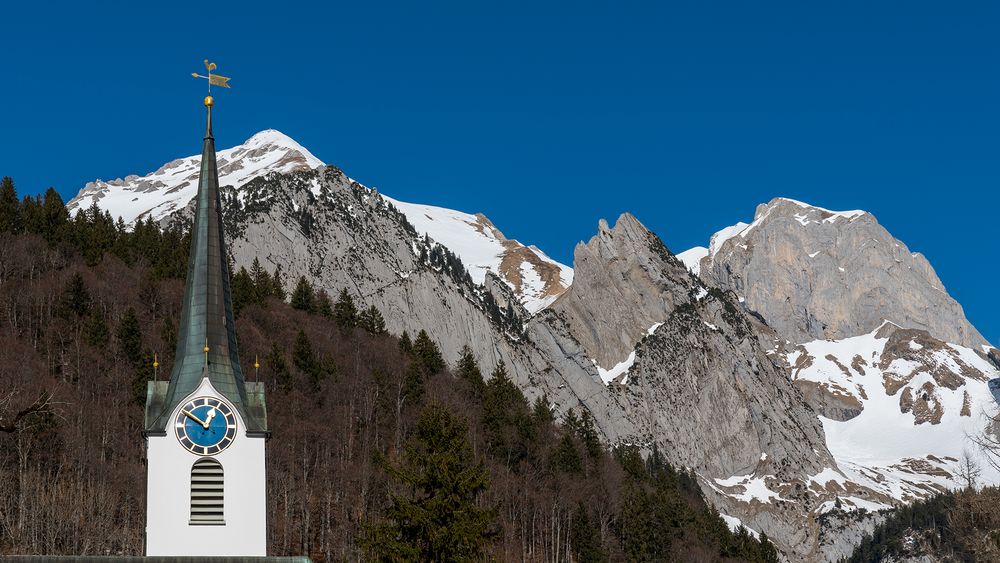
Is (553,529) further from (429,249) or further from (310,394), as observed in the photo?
(429,249)

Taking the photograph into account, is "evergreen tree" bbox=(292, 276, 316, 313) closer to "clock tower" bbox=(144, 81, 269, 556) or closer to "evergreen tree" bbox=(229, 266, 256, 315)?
"evergreen tree" bbox=(229, 266, 256, 315)

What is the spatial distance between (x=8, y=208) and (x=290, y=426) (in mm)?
34291

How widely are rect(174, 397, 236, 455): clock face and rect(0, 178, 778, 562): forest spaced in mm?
8073

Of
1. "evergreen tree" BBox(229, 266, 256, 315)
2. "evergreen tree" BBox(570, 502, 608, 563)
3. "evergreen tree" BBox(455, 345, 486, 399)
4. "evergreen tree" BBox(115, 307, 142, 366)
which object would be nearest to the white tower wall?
"evergreen tree" BBox(570, 502, 608, 563)

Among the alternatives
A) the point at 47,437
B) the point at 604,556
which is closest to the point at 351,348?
the point at 604,556

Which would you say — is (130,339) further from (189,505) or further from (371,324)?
(189,505)

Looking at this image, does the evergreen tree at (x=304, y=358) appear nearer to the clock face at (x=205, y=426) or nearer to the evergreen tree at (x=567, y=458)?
the evergreen tree at (x=567, y=458)

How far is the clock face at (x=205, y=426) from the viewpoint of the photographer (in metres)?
36.4

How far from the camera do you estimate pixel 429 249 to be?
7800 inches

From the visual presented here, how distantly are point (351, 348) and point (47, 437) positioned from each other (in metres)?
48.0

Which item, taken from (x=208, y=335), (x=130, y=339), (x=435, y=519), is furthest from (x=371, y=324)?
Result: (x=208, y=335)

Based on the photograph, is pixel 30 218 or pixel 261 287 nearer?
pixel 30 218

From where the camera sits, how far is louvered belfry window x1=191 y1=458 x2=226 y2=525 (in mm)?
35500

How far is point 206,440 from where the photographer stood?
120 ft
